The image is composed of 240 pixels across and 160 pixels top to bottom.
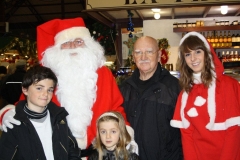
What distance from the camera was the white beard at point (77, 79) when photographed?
2.88m

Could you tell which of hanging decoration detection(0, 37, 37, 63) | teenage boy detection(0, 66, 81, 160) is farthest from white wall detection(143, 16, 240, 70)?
hanging decoration detection(0, 37, 37, 63)

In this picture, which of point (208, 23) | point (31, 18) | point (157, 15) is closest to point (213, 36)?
point (208, 23)

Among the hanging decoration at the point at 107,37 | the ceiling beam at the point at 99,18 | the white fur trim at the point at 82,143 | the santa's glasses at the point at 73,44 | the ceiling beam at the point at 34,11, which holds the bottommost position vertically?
the white fur trim at the point at 82,143

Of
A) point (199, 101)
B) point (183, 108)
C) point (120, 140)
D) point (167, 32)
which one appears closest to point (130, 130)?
point (120, 140)

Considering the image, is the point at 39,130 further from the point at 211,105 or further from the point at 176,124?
the point at 211,105

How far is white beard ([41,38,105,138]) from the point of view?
2885mm

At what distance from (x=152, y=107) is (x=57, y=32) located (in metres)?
1.34

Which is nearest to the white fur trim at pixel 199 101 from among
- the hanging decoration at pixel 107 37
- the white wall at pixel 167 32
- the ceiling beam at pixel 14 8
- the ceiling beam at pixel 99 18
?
the ceiling beam at pixel 99 18

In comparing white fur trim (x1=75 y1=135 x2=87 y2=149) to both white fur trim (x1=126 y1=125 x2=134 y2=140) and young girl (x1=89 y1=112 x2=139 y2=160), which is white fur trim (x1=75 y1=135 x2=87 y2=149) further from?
white fur trim (x1=126 y1=125 x2=134 y2=140)

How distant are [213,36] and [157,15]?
5.02ft

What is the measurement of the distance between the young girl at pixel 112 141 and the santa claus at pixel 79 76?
0.24 meters

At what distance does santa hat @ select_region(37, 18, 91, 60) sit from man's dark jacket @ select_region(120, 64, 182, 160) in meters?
0.95

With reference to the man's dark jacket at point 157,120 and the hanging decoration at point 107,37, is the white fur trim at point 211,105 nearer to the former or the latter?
the man's dark jacket at point 157,120

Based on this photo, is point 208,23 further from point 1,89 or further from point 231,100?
point 231,100
